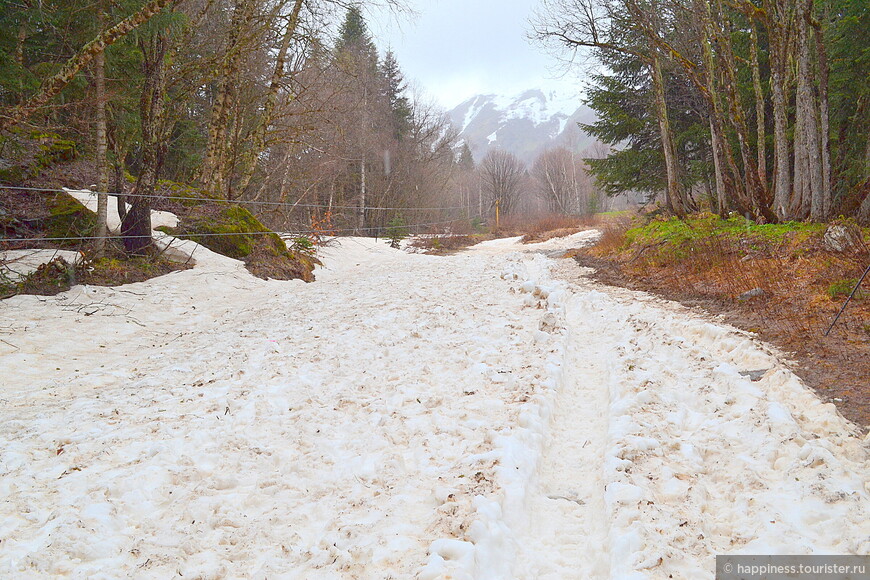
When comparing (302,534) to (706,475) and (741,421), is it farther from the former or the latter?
(741,421)

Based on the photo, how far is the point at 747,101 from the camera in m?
12.4

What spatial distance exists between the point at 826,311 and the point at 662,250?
471 centimetres

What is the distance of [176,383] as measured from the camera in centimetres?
404

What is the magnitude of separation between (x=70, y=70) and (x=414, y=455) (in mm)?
6284

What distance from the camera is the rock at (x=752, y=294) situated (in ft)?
18.2

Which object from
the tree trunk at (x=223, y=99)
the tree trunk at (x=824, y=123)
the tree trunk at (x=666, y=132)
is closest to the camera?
the tree trunk at (x=824, y=123)

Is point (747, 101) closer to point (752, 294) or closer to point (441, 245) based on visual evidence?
point (752, 294)

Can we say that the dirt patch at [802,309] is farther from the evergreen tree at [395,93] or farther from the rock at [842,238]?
the evergreen tree at [395,93]

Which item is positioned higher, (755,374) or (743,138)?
(743,138)

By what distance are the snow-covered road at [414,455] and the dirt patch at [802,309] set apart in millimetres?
288

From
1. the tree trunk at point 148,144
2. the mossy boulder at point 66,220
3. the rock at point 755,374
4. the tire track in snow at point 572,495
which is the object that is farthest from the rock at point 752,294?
the mossy boulder at point 66,220

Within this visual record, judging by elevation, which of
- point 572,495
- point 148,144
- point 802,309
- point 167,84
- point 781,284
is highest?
point 167,84

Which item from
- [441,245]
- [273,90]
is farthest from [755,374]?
[441,245]

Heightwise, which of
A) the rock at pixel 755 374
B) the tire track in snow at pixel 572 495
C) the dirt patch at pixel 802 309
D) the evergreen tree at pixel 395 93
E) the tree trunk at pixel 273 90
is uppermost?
the evergreen tree at pixel 395 93
